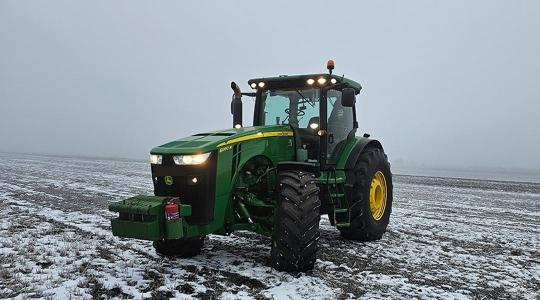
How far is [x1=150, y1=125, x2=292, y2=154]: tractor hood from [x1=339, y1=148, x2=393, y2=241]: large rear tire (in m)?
1.58

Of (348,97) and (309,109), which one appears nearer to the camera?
(348,97)

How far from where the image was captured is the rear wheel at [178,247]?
17.6 feet

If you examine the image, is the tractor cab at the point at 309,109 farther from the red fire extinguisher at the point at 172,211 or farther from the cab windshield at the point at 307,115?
the red fire extinguisher at the point at 172,211

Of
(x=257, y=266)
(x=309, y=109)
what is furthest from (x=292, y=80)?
(x=257, y=266)

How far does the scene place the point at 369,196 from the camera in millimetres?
6660

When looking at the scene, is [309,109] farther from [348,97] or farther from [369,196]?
[369,196]

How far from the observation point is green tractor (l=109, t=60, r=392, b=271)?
187 inches

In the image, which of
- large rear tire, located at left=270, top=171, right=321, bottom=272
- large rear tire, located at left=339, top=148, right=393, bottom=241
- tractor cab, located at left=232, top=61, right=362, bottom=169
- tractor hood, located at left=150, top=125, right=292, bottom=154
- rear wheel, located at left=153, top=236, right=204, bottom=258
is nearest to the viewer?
large rear tire, located at left=270, top=171, right=321, bottom=272

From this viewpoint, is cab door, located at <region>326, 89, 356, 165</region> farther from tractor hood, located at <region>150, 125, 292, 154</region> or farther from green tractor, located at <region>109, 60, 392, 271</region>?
tractor hood, located at <region>150, 125, 292, 154</region>

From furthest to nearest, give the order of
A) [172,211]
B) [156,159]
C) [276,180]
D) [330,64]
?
1. [330,64]
2. [276,180]
3. [156,159]
4. [172,211]

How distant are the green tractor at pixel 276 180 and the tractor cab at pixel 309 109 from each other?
0.02m

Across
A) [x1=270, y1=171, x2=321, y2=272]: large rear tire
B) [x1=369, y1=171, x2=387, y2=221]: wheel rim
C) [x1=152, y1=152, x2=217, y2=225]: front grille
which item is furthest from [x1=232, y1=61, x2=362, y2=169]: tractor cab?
[x1=152, y1=152, x2=217, y2=225]: front grille

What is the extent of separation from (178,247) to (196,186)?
1.05 metres

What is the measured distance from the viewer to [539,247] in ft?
22.7
